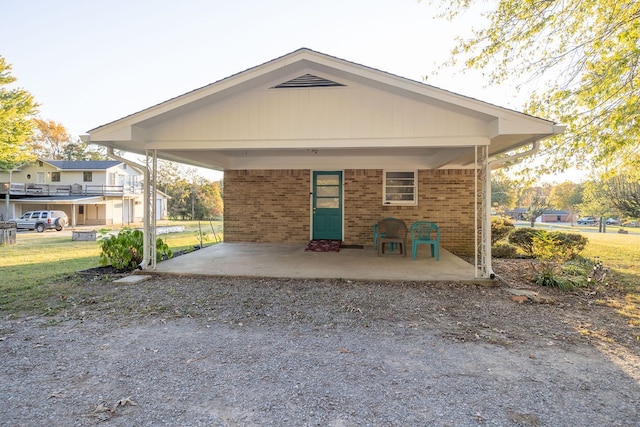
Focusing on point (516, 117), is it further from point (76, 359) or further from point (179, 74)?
point (179, 74)

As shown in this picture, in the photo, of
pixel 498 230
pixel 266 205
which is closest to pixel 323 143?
pixel 266 205

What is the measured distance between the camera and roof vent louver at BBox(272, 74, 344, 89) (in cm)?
600

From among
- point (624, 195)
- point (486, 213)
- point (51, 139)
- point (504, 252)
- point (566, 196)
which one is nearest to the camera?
point (486, 213)

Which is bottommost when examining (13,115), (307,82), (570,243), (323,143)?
(570,243)


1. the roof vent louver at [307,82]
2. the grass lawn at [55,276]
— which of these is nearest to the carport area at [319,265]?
the grass lawn at [55,276]

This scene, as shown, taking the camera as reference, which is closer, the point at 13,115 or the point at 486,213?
the point at 486,213

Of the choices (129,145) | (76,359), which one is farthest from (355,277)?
(129,145)

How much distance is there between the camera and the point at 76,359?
3156 mm

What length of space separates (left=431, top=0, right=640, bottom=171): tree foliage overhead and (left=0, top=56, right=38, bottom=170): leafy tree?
20860mm

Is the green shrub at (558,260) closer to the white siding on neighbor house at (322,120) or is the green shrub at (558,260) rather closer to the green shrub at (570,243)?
the green shrub at (570,243)

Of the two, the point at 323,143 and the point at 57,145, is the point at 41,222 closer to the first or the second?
the point at 323,143

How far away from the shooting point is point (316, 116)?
595 centimetres

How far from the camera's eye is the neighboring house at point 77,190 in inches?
1153

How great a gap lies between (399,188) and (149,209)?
6.49m
